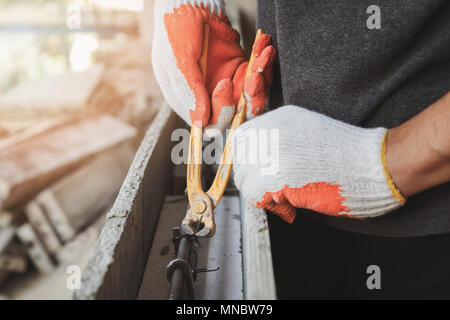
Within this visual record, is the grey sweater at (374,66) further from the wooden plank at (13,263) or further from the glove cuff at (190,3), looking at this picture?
the wooden plank at (13,263)

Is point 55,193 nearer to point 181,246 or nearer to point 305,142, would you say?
point 181,246

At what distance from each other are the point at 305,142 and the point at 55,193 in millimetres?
1796

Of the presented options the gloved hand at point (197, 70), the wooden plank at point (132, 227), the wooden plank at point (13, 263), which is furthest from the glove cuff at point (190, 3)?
the wooden plank at point (13, 263)

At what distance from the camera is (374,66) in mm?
807

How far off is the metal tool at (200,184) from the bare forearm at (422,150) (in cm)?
38

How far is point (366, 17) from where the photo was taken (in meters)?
0.78

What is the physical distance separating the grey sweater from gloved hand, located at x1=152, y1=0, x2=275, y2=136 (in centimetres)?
9

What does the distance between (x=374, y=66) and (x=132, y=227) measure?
2.07ft

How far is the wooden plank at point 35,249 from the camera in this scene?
2211 mm

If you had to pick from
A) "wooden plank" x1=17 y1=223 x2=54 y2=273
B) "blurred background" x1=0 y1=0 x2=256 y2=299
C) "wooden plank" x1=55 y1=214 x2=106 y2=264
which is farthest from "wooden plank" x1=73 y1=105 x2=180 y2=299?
"wooden plank" x1=17 y1=223 x2=54 y2=273

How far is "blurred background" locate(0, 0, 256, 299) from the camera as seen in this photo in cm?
217

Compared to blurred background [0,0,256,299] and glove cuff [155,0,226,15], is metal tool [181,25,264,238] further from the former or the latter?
blurred background [0,0,256,299]

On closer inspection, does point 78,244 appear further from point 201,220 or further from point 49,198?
point 201,220

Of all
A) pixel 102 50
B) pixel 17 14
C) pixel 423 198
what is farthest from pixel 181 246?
pixel 17 14
